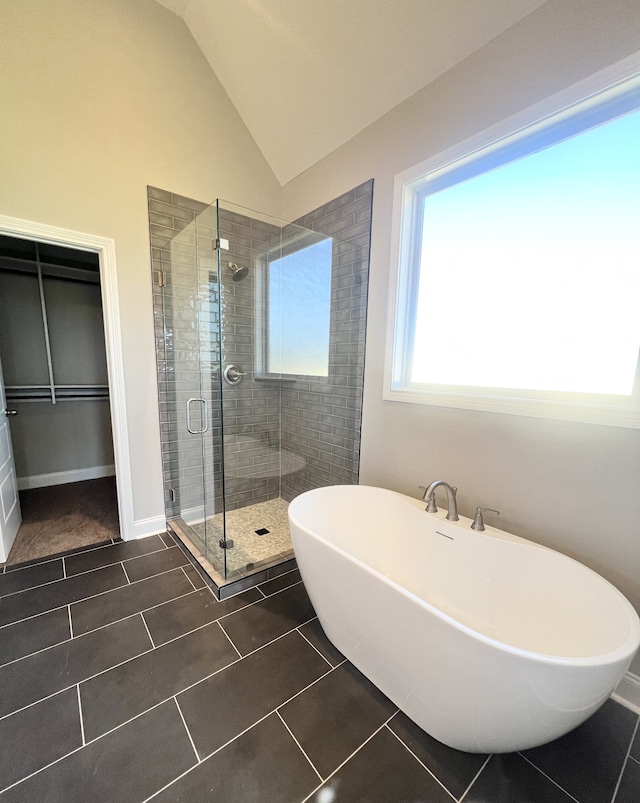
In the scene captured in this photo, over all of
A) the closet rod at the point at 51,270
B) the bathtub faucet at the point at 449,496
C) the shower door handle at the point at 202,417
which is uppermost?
the closet rod at the point at 51,270

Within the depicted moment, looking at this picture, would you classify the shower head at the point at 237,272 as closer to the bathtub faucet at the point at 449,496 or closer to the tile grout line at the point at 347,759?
the bathtub faucet at the point at 449,496

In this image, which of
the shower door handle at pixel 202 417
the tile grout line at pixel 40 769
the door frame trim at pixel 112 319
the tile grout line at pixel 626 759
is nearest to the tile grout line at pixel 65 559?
the door frame trim at pixel 112 319

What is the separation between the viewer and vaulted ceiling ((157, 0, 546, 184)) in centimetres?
154

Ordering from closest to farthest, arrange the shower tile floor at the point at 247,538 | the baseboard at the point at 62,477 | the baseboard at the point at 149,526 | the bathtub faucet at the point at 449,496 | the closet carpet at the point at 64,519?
the bathtub faucet at the point at 449,496 < the shower tile floor at the point at 247,538 < the closet carpet at the point at 64,519 < the baseboard at the point at 149,526 < the baseboard at the point at 62,477

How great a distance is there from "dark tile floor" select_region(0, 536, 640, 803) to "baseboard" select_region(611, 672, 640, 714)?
0.03 meters

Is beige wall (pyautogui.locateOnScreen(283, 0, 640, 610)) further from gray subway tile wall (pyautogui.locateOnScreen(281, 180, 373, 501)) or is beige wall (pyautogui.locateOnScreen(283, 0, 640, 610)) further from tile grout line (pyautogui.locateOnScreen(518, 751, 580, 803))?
tile grout line (pyautogui.locateOnScreen(518, 751, 580, 803))

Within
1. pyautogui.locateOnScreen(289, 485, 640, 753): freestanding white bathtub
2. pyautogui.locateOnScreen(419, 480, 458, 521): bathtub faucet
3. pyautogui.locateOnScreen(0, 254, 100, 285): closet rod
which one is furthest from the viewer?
pyautogui.locateOnScreen(0, 254, 100, 285): closet rod

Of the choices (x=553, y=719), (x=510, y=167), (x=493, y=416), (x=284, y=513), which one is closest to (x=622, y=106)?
(x=510, y=167)

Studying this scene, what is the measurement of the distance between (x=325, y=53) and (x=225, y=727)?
3.34 meters

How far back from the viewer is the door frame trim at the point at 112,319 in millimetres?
1916

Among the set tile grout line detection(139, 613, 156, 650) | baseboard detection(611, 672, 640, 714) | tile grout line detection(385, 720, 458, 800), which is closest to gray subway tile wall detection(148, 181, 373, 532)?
tile grout line detection(139, 613, 156, 650)

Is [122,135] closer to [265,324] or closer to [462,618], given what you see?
[265,324]

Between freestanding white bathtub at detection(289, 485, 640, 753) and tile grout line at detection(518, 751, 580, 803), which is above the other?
freestanding white bathtub at detection(289, 485, 640, 753)

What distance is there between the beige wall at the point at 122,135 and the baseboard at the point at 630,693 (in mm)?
2822
